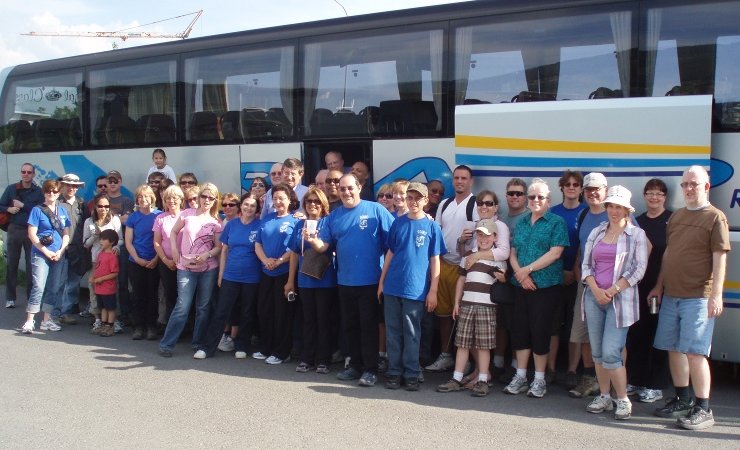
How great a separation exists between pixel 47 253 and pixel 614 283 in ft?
21.8

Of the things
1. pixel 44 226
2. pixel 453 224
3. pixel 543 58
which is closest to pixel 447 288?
pixel 453 224

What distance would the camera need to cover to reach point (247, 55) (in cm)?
932

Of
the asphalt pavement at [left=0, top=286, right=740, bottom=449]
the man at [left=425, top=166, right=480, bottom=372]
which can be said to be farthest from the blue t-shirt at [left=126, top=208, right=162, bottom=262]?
the man at [left=425, top=166, right=480, bottom=372]

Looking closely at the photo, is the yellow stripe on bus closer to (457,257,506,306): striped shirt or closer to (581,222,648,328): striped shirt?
(581,222,648,328): striped shirt

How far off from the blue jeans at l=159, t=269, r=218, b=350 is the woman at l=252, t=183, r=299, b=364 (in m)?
0.64

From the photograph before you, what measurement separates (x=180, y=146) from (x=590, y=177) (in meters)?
5.80

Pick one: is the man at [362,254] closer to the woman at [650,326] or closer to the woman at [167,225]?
the woman at [167,225]

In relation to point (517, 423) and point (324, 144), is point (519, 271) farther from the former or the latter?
point (324, 144)

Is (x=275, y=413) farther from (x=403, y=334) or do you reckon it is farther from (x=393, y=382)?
(x=403, y=334)

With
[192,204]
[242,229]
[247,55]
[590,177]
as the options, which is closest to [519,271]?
[590,177]

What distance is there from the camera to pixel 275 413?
19.3 ft

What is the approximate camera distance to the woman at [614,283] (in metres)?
5.67

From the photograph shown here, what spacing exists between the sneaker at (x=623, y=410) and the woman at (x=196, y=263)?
4.35 metres

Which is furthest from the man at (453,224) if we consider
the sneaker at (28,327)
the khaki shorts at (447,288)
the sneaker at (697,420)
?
the sneaker at (28,327)
